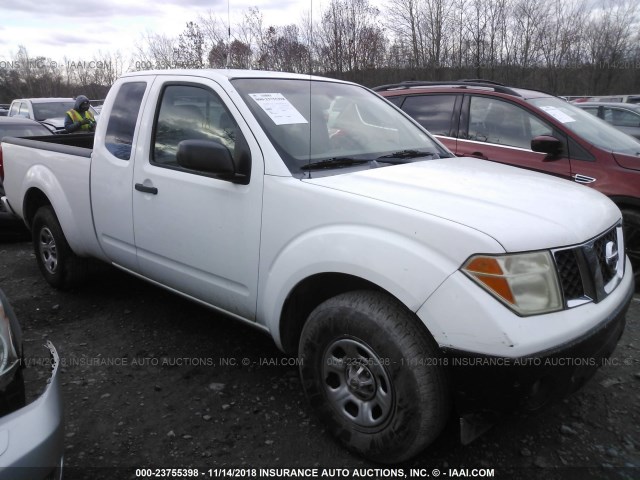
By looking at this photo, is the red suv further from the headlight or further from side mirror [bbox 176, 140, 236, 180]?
side mirror [bbox 176, 140, 236, 180]

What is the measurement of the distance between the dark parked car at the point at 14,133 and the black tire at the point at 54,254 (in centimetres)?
196

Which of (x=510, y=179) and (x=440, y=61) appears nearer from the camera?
(x=510, y=179)

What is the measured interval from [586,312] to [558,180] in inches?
43.0

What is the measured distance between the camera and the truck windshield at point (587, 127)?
4.78 meters

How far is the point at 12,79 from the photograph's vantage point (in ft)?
132

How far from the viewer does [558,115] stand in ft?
16.3

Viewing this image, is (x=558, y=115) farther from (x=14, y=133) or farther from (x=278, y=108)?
(x=14, y=133)

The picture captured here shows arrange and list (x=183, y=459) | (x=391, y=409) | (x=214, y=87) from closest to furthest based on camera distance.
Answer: (x=391, y=409), (x=183, y=459), (x=214, y=87)

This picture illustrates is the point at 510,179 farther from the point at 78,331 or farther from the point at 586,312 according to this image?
the point at 78,331

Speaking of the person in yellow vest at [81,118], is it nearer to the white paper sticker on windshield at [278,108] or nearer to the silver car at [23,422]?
the white paper sticker on windshield at [278,108]

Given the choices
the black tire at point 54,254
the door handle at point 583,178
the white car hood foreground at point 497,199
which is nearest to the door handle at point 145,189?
the white car hood foreground at point 497,199

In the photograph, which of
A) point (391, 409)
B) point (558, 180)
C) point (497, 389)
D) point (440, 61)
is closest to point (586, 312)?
point (497, 389)

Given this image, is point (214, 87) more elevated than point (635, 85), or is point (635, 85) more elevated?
point (635, 85)

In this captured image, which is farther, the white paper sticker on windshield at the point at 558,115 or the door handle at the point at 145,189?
the white paper sticker on windshield at the point at 558,115
